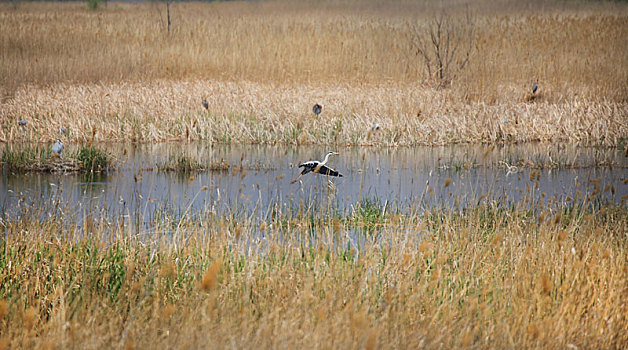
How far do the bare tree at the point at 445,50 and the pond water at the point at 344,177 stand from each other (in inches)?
197

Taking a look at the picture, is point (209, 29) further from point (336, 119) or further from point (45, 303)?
point (45, 303)

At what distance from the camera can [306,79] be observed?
52.3ft

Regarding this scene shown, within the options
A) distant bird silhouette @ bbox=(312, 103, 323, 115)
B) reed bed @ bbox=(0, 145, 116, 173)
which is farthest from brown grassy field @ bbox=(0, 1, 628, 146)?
reed bed @ bbox=(0, 145, 116, 173)

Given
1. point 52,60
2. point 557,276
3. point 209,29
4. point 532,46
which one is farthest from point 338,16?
point 557,276

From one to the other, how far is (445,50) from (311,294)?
15.8m

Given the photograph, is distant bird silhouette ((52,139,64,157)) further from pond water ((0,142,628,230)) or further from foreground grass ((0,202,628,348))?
foreground grass ((0,202,628,348))

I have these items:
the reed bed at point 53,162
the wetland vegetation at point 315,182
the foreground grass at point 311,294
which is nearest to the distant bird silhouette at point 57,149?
the reed bed at point 53,162

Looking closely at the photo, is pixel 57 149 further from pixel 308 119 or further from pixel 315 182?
pixel 308 119

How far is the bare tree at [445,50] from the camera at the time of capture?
15915mm

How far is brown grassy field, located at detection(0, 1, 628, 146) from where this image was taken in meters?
11.7

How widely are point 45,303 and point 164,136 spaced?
26.0ft

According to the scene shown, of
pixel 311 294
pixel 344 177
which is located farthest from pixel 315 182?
pixel 311 294

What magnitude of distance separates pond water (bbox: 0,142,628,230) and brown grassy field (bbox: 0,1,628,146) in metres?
0.59

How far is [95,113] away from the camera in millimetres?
12352
